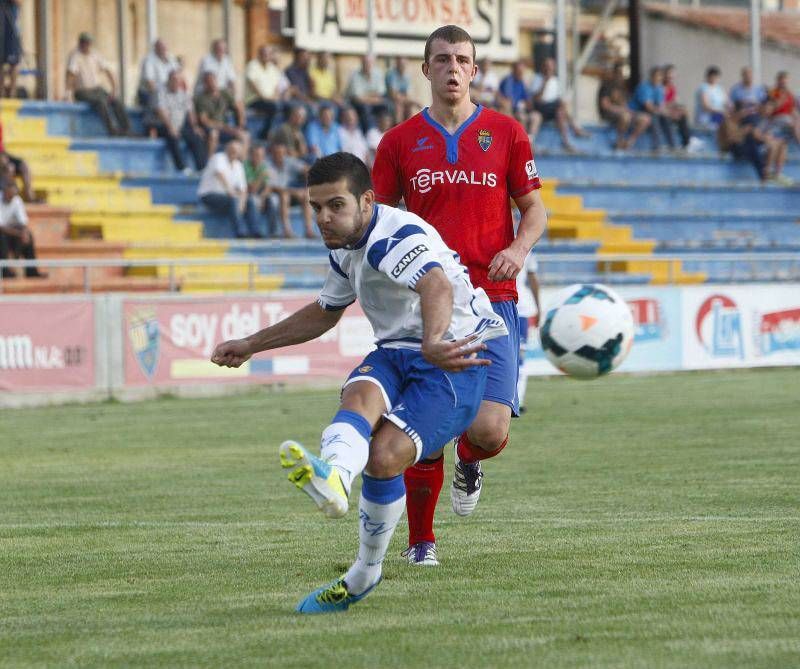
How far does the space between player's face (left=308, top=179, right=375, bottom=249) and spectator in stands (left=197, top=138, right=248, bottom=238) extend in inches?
692

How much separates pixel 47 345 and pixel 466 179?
11.9 metres

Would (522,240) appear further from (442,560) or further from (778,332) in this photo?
(778,332)

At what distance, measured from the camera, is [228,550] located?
25.4 feet

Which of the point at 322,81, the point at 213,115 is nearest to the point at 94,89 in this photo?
the point at 213,115

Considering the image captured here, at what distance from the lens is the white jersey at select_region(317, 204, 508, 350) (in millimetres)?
5988

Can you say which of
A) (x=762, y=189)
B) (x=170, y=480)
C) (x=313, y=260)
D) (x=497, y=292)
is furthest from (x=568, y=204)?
(x=497, y=292)

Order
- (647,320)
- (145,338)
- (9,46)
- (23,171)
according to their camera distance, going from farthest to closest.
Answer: (9,46)
(647,320)
(23,171)
(145,338)

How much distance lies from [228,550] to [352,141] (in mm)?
17922

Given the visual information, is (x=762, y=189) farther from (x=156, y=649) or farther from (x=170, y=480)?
(x=156, y=649)

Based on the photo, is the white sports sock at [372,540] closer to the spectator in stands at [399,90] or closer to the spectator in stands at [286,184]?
the spectator in stands at [286,184]

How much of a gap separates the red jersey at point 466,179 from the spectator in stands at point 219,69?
17.3m

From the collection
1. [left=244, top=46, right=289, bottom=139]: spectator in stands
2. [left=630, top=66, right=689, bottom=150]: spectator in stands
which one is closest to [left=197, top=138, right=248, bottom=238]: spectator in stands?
[left=244, top=46, right=289, bottom=139]: spectator in stands

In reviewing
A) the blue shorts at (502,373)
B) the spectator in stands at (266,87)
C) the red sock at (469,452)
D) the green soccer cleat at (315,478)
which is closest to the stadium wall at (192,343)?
the spectator in stands at (266,87)

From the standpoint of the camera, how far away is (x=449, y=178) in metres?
7.59
